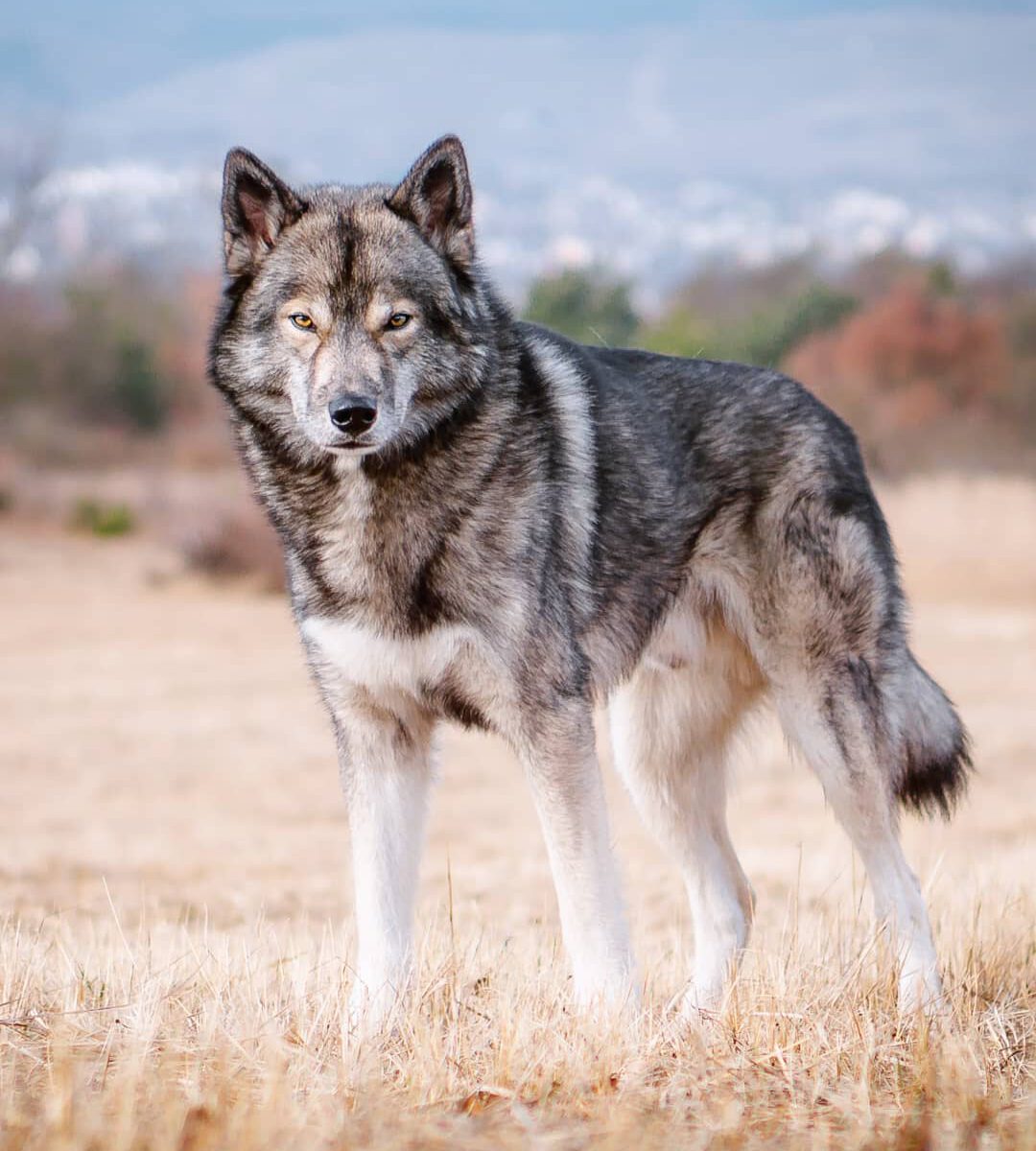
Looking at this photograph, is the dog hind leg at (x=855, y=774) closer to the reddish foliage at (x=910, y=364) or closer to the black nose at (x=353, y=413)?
the black nose at (x=353, y=413)

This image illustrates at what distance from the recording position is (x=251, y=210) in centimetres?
393

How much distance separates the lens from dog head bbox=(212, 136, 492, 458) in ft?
11.9

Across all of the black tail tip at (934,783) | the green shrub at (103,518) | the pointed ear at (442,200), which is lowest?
the black tail tip at (934,783)

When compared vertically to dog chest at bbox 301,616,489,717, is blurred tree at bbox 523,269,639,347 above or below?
above

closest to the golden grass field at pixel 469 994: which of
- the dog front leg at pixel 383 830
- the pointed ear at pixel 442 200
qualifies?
the dog front leg at pixel 383 830

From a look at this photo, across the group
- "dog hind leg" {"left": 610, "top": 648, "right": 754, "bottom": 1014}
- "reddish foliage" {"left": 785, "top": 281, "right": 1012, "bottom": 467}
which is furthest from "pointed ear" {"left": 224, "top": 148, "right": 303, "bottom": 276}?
"reddish foliage" {"left": 785, "top": 281, "right": 1012, "bottom": 467}

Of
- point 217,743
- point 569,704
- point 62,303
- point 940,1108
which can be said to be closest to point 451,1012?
point 569,704

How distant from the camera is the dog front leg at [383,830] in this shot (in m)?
3.93

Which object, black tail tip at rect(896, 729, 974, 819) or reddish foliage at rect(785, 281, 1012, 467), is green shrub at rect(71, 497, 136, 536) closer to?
reddish foliage at rect(785, 281, 1012, 467)

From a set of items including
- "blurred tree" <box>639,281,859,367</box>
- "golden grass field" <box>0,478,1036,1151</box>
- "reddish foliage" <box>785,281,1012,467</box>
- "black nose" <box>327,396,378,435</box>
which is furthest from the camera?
"reddish foliage" <box>785,281,1012,467</box>

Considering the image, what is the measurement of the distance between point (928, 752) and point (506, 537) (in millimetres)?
1770

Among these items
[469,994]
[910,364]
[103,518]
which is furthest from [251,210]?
[910,364]

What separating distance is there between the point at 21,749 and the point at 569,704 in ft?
32.1

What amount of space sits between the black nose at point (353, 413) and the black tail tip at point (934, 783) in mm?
2206
